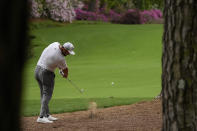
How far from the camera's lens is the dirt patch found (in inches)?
453

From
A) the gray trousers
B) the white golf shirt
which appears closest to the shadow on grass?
the gray trousers

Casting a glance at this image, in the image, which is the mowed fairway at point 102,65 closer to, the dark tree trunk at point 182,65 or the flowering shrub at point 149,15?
the dark tree trunk at point 182,65

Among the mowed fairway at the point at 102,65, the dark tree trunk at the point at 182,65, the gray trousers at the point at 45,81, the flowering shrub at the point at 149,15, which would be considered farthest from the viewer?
the flowering shrub at the point at 149,15

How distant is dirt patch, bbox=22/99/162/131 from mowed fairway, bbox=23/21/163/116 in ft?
4.85

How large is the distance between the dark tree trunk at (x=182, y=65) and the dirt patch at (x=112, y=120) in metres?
→ 5.13

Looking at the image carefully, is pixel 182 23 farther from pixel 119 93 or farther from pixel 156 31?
pixel 156 31

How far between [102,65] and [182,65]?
24.3 metres

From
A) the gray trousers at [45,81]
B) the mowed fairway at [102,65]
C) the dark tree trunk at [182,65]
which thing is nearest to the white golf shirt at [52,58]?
the gray trousers at [45,81]

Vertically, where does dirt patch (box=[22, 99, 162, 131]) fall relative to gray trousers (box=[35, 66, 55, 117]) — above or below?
below

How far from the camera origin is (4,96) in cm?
212

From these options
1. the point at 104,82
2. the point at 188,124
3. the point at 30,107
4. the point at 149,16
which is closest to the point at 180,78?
the point at 188,124

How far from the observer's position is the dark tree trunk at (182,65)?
19.3ft

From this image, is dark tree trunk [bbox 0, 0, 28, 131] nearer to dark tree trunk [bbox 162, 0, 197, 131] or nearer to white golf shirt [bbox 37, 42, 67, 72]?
dark tree trunk [bbox 162, 0, 197, 131]

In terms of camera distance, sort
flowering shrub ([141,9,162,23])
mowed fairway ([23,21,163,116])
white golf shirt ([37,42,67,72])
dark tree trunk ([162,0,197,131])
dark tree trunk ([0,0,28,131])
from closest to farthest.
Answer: dark tree trunk ([0,0,28,131]) → dark tree trunk ([162,0,197,131]) → white golf shirt ([37,42,67,72]) → mowed fairway ([23,21,163,116]) → flowering shrub ([141,9,162,23])
